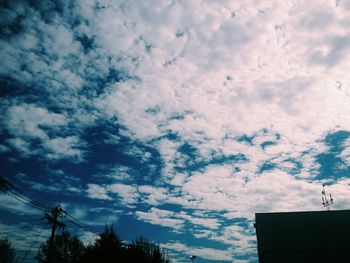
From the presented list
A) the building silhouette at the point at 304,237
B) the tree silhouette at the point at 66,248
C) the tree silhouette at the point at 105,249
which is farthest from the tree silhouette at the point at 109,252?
the tree silhouette at the point at 66,248

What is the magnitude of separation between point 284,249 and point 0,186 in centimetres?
2166

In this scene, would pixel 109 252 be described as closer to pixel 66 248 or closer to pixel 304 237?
pixel 304 237

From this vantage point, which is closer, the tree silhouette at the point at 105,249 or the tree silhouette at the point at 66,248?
the tree silhouette at the point at 105,249

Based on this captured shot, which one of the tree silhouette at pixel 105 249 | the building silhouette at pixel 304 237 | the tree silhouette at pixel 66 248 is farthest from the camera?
the tree silhouette at pixel 66 248

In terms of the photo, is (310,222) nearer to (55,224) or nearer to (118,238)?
(118,238)

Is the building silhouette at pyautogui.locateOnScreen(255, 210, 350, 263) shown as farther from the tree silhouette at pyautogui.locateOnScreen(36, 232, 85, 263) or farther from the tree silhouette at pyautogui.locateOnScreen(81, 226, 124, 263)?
the tree silhouette at pyautogui.locateOnScreen(36, 232, 85, 263)

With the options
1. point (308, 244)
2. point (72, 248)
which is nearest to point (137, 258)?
point (308, 244)

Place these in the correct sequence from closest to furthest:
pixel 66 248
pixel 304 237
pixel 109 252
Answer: pixel 109 252 → pixel 304 237 → pixel 66 248

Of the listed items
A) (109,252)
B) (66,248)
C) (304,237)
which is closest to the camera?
(109,252)

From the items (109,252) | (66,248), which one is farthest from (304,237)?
(66,248)

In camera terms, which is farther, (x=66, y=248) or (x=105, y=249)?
(x=66, y=248)

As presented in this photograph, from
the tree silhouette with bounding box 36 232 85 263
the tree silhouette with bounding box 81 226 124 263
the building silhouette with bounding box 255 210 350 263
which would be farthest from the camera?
the tree silhouette with bounding box 36 232 85 263

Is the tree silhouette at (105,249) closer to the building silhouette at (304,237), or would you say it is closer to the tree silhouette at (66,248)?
the building silhouette at (304,237)

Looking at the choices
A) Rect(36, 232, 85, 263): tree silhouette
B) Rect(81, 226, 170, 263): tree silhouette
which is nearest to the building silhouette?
Rect(81, 226, 170, 263): tree silhouette
